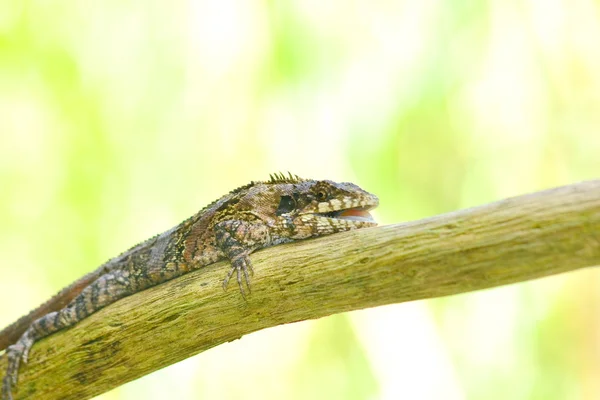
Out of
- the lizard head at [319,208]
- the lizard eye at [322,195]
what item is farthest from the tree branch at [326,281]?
the lizard eye at [322,195]

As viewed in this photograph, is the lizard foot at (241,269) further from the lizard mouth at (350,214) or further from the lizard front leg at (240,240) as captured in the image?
the lizard mouth at (350,214)

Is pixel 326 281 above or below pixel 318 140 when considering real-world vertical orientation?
below

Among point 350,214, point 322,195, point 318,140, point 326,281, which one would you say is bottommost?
point 326,281

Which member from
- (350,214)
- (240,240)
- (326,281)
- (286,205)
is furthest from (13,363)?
(350,214)

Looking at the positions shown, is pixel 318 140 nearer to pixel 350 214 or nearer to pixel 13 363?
pixel 350 214

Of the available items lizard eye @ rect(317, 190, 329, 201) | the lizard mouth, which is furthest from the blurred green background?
lizard eye @ rect(317, 190, 329, 201)

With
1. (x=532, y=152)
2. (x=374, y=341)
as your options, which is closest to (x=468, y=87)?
(x=532, y=152)

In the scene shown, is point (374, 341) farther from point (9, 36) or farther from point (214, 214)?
point (9, 36)
